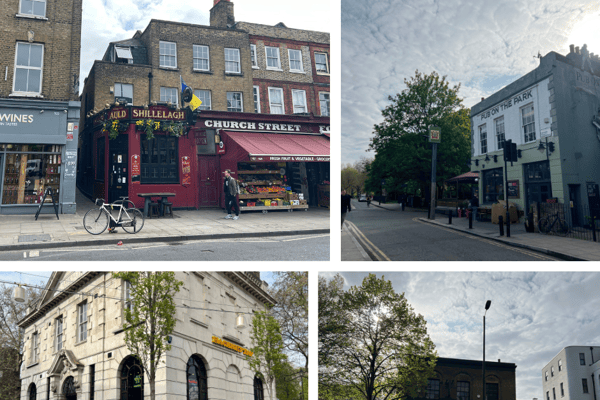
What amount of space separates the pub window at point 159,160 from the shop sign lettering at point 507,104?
28.3ft

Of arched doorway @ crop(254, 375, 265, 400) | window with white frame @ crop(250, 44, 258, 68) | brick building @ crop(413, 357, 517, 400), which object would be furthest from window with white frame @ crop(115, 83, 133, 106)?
brick building @ crop(413, 357, 517, 400)

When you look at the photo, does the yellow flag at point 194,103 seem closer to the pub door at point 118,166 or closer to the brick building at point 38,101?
the pub door at point 118,166

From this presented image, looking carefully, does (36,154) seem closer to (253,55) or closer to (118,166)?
(118,166)

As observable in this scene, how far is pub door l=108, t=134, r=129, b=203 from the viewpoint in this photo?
40.1 feet

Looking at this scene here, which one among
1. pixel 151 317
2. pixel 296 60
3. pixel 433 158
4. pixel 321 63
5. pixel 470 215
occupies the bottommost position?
pixel 151 317

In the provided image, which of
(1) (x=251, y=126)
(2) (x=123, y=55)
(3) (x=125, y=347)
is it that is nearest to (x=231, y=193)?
(1) (x=251, y=126)

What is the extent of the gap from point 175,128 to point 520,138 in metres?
9.32

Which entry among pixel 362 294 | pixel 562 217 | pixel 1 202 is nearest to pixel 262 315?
pixel 362 294

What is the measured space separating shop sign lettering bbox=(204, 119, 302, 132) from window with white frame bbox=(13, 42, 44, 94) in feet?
15.7

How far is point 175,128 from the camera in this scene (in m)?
12.9

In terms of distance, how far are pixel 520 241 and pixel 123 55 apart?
1388 cm

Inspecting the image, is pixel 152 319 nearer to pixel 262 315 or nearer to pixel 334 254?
pixel 262 315

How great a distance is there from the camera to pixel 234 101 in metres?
15.1

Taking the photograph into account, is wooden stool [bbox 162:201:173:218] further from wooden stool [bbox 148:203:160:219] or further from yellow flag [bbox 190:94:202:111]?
yellow flag [bbox 190:94:202:111]
